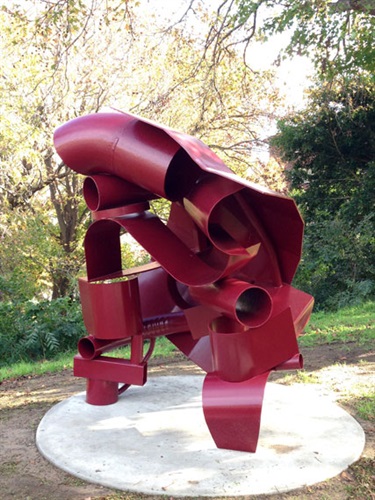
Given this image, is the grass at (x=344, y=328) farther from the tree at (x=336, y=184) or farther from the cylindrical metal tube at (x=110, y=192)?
the cylindrical metal tube at (x=110, y=192)

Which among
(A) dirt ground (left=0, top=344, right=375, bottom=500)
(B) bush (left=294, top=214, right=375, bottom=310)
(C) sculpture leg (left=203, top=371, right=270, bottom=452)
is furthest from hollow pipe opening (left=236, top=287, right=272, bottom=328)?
(B) bush (left=294, top=214, right=375, bottom=310)

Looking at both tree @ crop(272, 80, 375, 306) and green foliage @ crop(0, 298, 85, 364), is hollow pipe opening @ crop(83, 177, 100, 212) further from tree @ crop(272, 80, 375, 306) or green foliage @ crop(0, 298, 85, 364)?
tree @ crop(272, 80, 375, 306)

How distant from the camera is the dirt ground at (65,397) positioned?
330cm

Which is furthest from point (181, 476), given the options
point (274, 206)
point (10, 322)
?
point (10, 322)

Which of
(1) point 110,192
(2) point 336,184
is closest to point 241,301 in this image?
(1) point 110,192

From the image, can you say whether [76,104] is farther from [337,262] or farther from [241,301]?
[241,301]

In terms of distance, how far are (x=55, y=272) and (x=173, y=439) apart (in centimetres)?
1119

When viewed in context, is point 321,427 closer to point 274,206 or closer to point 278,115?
point 274,206

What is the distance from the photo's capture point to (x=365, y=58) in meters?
9.86

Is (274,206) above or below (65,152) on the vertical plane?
below

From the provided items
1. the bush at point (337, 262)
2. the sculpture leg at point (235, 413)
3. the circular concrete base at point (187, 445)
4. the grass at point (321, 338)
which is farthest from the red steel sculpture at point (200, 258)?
the bush at point (337, 262)

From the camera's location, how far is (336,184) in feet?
44.2

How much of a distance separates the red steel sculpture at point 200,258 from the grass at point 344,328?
3.35 meters

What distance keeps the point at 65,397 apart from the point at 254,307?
98.1 inches
